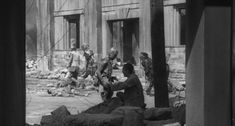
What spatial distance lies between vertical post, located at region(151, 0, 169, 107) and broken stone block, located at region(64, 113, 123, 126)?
377 cm

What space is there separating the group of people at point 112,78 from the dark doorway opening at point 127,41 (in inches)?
96.3

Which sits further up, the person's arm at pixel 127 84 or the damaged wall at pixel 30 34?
the damaged wall at pixel 30 34

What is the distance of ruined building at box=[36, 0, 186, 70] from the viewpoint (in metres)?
20.5

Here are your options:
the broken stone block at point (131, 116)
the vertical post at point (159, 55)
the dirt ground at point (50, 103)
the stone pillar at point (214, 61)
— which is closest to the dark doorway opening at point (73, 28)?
the dirt ground at point (50, 103)

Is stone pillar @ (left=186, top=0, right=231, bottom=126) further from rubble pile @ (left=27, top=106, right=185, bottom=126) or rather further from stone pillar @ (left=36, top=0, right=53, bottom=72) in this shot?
stone pillar @ (left=36, top=0, right=53, bottom=72)

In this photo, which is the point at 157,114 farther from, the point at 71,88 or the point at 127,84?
the point at 71,88

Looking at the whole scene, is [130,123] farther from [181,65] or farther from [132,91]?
[181,65]

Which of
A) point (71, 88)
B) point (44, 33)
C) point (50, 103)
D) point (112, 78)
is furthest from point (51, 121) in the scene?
Answer: point (44, 33)

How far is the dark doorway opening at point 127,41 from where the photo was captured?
78.7ft

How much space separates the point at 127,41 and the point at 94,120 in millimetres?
17577

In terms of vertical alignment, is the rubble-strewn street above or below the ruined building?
below

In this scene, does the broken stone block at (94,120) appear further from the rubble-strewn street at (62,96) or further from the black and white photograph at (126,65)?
the rubble-strewn street at (62,96)

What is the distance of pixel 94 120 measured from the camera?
279 inches
